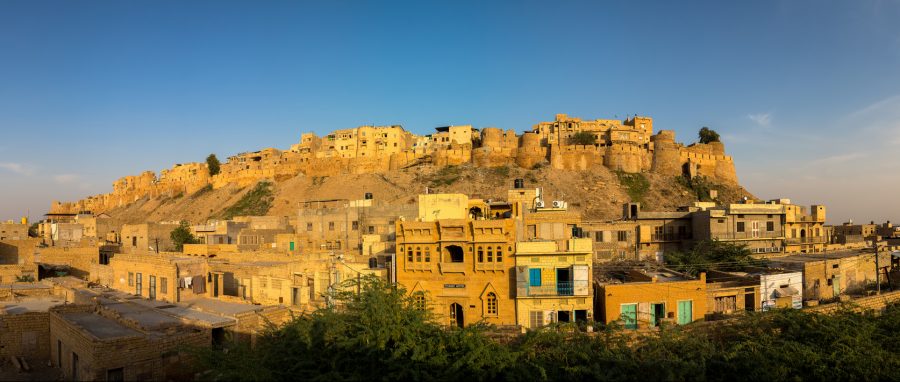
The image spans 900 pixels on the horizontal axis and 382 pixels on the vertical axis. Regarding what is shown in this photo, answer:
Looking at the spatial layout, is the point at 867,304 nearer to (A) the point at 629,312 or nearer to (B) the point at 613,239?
(A) the point at 629,312

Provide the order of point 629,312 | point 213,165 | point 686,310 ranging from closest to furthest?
1. point 629,312
2. point 686,310
3. point 213,165

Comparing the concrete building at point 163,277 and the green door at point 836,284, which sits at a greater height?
the concrete building at point 163,277

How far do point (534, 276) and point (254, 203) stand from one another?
2946 inches

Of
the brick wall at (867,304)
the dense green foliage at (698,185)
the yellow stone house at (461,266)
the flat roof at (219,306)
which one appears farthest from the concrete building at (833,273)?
the dense green foliage at (698,185)

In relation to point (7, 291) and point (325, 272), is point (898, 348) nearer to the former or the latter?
point (325, 272)

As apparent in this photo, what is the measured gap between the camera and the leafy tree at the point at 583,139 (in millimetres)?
85000

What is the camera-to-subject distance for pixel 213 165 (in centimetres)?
11012

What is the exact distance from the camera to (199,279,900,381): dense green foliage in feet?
44.7

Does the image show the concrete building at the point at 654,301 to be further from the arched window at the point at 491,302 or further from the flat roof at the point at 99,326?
the flat roof at the point at 99,326

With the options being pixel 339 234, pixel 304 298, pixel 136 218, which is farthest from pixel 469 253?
pixel 136 218

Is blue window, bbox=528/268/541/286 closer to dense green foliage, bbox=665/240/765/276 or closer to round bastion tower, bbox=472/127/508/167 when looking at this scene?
dense green foliage, bbox=665/240/765/276

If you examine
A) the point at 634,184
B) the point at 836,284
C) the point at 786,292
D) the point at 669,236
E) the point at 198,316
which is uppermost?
the point at 634,184

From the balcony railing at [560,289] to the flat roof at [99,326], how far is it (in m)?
14.8

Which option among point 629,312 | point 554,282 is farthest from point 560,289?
point 629,312
